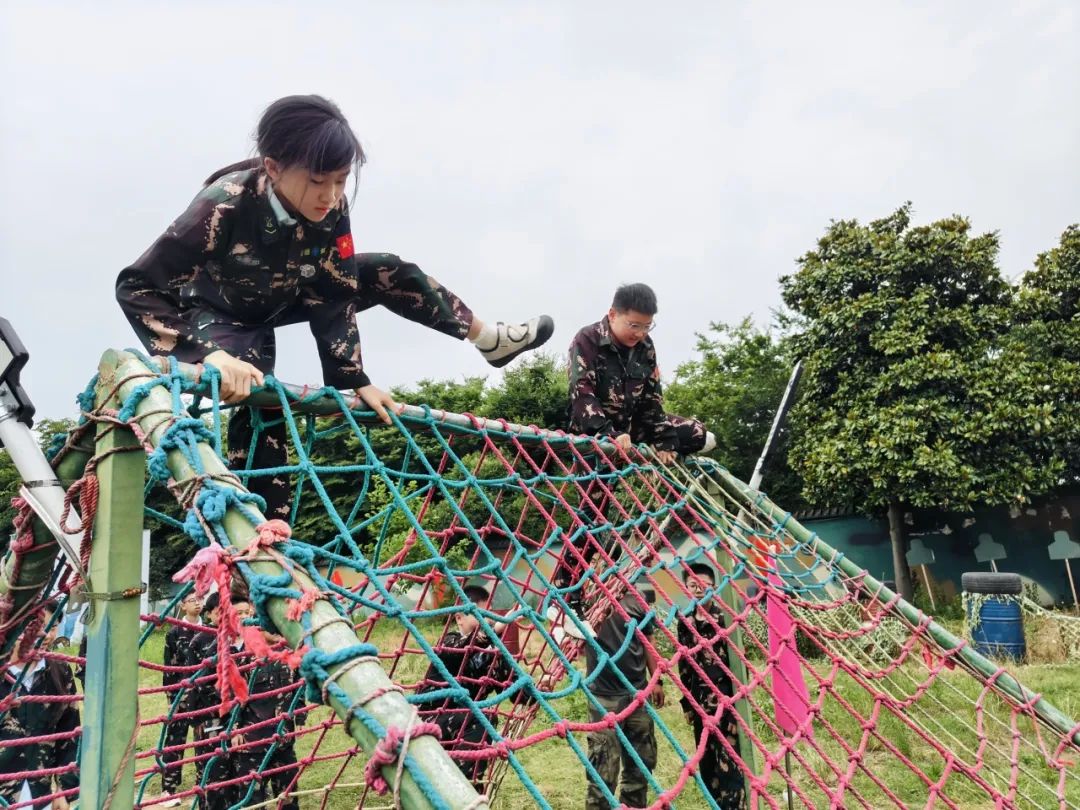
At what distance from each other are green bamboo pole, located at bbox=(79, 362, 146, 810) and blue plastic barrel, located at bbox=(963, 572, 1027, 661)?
659 centimetres

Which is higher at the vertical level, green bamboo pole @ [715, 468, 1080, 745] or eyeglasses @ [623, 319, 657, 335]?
eyeglasses @ [623, 319, 657, 335]

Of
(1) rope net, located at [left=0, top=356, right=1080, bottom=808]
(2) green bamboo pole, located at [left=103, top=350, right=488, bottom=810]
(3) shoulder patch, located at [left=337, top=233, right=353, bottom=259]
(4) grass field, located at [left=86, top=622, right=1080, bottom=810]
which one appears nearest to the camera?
(2) green bamboo pole, located at [left=103, top=350, right=488, bottom=810]

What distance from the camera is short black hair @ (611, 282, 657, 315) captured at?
2.70m

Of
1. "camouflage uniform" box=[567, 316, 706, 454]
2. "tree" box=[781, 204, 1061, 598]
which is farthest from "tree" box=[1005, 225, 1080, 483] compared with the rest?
"camouflage uniform" box=[567, 316, 706, 454]

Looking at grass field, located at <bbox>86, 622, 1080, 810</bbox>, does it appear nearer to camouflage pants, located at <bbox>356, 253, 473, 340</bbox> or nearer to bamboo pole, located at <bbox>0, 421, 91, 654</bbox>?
bamboo pole, located at <bbox>0, 421, 91, 654</bbox>

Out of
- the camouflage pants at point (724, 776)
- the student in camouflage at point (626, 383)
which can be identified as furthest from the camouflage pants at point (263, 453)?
the camouflage pants at point (724, 776)

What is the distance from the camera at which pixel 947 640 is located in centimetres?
226

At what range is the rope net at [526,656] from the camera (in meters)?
0.93

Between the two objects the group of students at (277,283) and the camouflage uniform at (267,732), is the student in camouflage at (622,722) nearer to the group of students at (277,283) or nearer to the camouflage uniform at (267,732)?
the camouflage uniform at (267,732)

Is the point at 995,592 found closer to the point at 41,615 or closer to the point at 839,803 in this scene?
the point at 839,803

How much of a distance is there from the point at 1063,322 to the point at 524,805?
885 centimetres

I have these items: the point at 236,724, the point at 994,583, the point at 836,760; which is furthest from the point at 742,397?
the point at 236,724

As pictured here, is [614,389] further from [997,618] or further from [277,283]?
[997,618]

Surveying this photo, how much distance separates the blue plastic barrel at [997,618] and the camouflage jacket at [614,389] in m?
4.68
